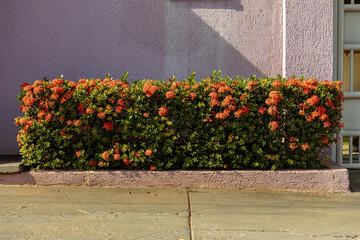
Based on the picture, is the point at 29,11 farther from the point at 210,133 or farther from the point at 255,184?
the point at 255,184

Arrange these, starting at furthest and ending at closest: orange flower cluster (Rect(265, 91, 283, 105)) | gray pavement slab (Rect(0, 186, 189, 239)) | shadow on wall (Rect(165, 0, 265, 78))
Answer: shadow on wall (Rect(165, 0, 265, 78)) → orange flower cluster (Rect(265, 91, 283, 105)) → gray pavement slab (Rect(0, 186, 189, 239))

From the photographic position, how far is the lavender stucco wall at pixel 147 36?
21.6ft

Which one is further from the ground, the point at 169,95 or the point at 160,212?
the point at 169,95

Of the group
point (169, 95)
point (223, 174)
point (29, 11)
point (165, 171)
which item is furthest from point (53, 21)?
point (223, 174)

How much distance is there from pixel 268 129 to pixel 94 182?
2374 millimetres

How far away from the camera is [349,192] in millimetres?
5633

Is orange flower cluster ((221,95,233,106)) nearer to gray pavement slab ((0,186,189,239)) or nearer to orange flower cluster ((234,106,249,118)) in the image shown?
Result: orange flower cluster ((234,106,249,118))

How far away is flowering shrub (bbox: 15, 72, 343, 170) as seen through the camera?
18.4 feet

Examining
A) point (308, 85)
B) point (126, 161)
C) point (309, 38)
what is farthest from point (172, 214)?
point (309, 38)

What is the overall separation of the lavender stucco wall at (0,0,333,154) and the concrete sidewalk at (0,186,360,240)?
79.3 inches

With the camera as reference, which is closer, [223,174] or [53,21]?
[223,174]

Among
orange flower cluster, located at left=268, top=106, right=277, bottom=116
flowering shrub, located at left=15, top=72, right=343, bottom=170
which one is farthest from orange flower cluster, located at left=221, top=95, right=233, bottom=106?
orange flower cluster, located at left=268, top=106, right=277, bottom=116

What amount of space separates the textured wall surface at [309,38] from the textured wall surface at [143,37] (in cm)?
27

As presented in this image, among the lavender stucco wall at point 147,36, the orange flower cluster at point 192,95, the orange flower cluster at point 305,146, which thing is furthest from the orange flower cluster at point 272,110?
the lavender stucco wall at point 147,36
